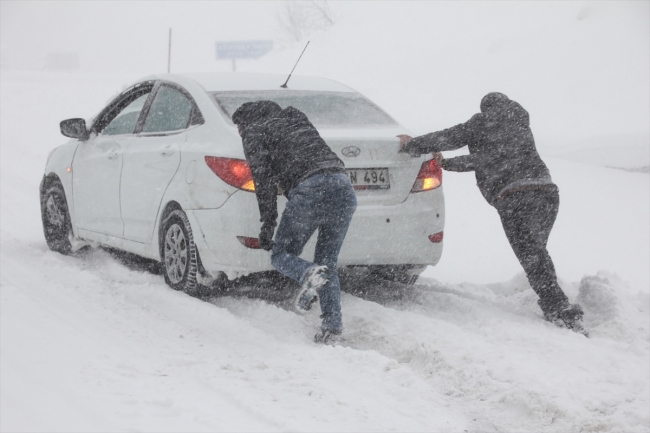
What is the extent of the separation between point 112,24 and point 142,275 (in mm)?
115511

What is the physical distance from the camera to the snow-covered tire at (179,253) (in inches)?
199

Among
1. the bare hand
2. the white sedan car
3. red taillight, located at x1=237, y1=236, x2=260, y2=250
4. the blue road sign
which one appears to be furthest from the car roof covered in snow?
the blue road sign

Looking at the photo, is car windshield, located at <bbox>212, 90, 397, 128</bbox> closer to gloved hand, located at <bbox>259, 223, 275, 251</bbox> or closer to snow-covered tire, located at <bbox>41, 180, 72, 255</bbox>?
gloved hand, located at <bbox>259, 223, 275, 251</bbox>

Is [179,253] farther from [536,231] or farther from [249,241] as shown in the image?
[536,231]

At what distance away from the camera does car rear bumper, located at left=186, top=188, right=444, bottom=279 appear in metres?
A: 4.65

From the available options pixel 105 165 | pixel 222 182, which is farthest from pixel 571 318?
pixel 105 165

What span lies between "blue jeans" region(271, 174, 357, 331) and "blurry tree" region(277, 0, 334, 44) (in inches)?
1083

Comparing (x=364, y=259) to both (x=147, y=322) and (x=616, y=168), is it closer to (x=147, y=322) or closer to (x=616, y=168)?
(x=147, y=322)

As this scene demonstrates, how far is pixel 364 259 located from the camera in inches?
193

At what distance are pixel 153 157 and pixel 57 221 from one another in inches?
84.4

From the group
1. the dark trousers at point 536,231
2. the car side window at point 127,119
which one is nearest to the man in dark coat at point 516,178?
the dark trousers at point 536,231

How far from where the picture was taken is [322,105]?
5.48 m

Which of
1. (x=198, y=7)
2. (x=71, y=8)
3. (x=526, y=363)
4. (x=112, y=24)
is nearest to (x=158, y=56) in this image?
(x=198, y=7)

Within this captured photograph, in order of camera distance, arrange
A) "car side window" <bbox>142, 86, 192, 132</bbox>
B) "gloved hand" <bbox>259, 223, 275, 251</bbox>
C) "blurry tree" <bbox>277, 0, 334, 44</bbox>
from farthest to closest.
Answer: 1. "blurry tree" <bbox>277, 0, 334, 44</bbox>
2. "car side window" <bbox>142, 86, 192, 132</bbox>
3. "gloved hand" <bbox>259, 223, 275, 251</bbox>
